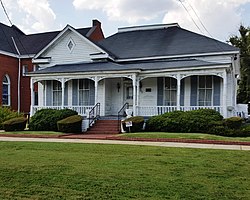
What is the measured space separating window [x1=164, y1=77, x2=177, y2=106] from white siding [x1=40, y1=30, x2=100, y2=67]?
5960mm

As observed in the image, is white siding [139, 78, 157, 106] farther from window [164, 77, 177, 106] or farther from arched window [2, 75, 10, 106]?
arched window [2, 75, 10, 106]

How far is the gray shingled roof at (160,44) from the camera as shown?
2339 centimetres

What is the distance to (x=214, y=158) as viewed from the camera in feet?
32.5

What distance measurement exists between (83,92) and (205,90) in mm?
8810

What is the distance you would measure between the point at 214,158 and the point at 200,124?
8.38 metres

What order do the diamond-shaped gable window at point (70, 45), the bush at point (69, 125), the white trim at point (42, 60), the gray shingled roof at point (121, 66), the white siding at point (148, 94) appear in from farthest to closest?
1. the white trim at point (42, 60)
2. the diamond-shaped gable window at point (70, 45)
3. the white siding at point (148, 94)
4. the gray shingled roof at point (121, 66)
5. the bush at point (69, 125)

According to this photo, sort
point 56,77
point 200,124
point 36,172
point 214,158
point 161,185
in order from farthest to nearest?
1. point 56,77
2. point 200,124
3. point 214,158
4. point 36,172
5. point 161,185

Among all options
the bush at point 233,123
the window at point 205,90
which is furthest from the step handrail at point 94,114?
the bush at point 233,123

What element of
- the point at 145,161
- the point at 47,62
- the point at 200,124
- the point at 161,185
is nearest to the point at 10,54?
the point at 47,62

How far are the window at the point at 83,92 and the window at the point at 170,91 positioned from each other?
19.0ft

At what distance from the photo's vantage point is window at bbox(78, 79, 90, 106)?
24.6 m

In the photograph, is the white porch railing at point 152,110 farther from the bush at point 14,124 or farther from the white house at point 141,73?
the bush at point 14,124

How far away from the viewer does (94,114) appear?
74.2 ft

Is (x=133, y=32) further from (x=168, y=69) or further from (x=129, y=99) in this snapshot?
(x=168, y=69)
